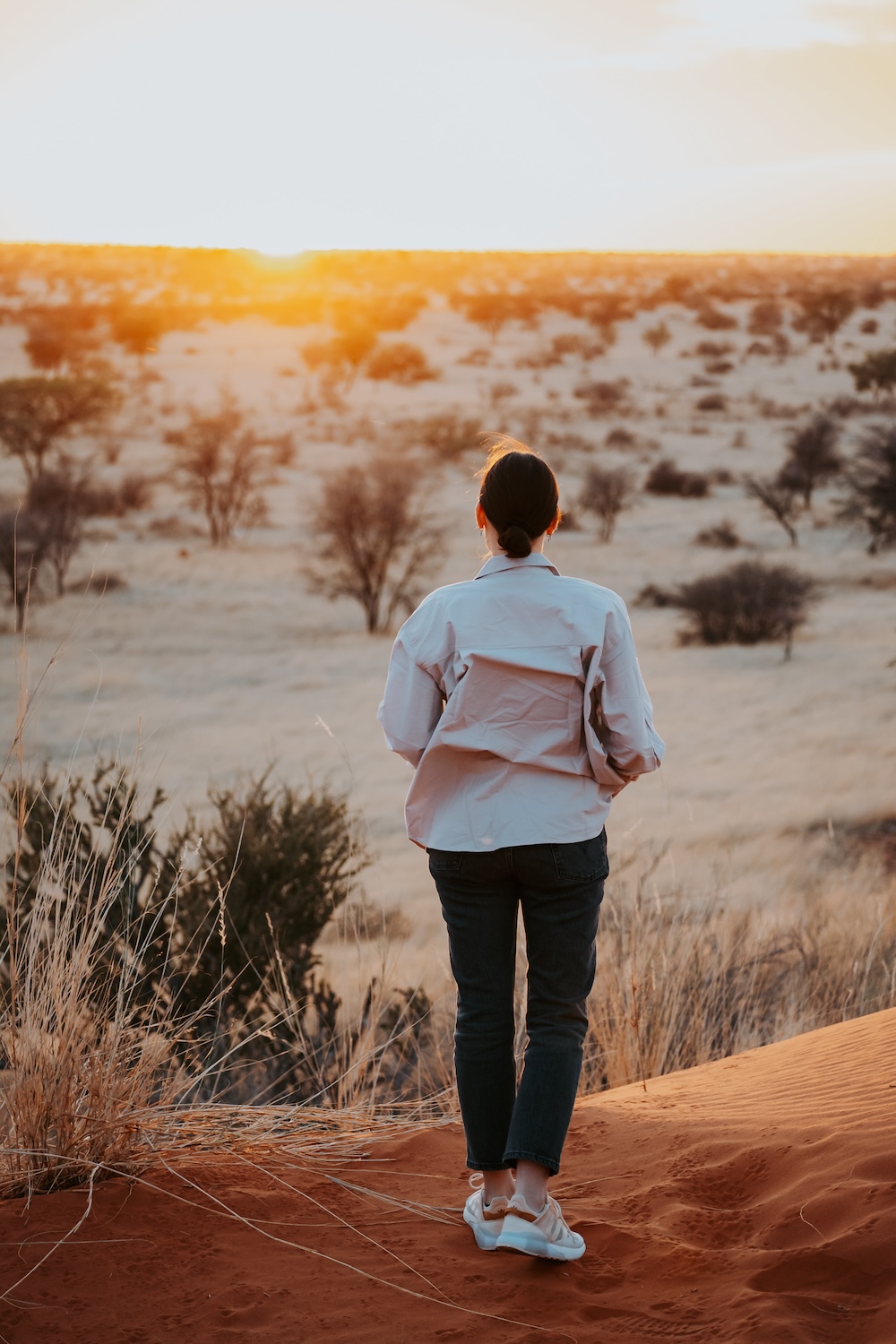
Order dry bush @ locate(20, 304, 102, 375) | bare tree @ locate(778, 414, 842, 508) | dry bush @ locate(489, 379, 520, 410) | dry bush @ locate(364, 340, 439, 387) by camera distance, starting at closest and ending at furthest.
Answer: bare tree @ locate(778, 414, 842, 508) → dry bush @ locate(489, 379, 520, 410) → dry bush @ locate(20, 304, 102, 375) → dry bush @ locate(364, 340, 439, 387)

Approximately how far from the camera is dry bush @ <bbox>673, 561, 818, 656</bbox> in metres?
17.3

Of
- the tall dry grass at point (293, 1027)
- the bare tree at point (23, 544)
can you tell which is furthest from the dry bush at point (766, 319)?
the tall dry grass at point (293, 1027)

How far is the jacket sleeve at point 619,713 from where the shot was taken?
8.46 feet

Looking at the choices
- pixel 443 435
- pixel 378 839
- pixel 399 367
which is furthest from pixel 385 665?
pixel 399 367

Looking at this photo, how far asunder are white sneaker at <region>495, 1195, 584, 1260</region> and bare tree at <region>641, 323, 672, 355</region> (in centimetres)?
4284

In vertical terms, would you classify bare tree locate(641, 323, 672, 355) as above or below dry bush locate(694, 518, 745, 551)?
above

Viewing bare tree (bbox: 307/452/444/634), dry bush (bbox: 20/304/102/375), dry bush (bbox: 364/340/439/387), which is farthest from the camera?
dry bush (bbox: 364/340/439/387)

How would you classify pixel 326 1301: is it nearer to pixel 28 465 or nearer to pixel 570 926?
pixel 570 926

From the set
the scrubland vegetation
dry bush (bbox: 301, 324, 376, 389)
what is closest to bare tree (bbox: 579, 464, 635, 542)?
the scrubland vegetation

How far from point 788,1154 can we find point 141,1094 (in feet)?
5.08

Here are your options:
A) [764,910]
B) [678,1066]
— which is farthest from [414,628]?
[764,910]

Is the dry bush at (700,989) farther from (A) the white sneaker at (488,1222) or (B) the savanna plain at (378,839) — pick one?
(A) the white sneaker at (488,1222)

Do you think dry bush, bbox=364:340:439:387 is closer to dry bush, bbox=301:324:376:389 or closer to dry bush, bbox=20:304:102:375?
dry bush, bbox=301:324:376:389

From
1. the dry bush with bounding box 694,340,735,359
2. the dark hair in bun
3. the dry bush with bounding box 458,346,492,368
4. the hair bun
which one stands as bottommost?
the hair bun
